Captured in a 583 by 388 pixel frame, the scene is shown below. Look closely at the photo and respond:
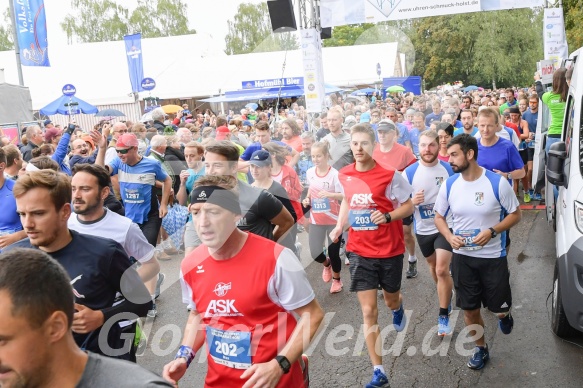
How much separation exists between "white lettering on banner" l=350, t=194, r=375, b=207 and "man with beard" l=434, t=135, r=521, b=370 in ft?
2.20

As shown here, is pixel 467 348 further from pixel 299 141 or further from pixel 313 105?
pixel 313 105

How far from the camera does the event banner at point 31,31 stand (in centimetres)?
1747

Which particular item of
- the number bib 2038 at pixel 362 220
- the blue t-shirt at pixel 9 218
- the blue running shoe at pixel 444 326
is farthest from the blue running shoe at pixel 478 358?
the blue t-shirt at pixel 9 218

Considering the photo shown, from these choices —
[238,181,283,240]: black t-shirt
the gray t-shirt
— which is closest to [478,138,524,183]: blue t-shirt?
[238,181,283,240]: black t-shirt

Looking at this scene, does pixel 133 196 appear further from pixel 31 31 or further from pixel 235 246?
pixel 31 31

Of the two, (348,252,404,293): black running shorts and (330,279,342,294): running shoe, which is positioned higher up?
(348,252,404,293): black running shorts

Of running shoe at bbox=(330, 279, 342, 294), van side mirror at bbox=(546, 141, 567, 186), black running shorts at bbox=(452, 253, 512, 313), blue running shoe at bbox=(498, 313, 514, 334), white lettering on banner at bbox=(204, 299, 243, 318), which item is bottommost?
running shoe at bbox=(330, 279, 342, 294)

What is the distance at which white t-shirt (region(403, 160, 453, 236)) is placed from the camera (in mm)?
6305

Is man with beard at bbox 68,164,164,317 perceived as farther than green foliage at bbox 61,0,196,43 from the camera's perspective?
No

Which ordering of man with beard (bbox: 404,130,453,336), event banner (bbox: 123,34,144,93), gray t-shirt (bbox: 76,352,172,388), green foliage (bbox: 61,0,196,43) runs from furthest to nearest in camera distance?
1. green foliage (bbox: 61,0,196,43)
2. event banner (bbox: 123,34,144,93)
3. man with beard (bbox: 404,130,453,336)
4. gray t-shirt (bbox: 76,352,172,388)

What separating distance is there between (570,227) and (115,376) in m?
4.07

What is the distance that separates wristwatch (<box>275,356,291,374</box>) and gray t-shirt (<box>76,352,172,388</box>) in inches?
42.7

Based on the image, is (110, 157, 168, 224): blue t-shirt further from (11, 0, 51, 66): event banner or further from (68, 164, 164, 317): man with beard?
(11, 0, 51, 66): event banner

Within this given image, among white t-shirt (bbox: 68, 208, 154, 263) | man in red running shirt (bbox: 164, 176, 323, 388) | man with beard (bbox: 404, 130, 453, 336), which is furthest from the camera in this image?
man with beard (bbox: 404, 130, 453, 336)
